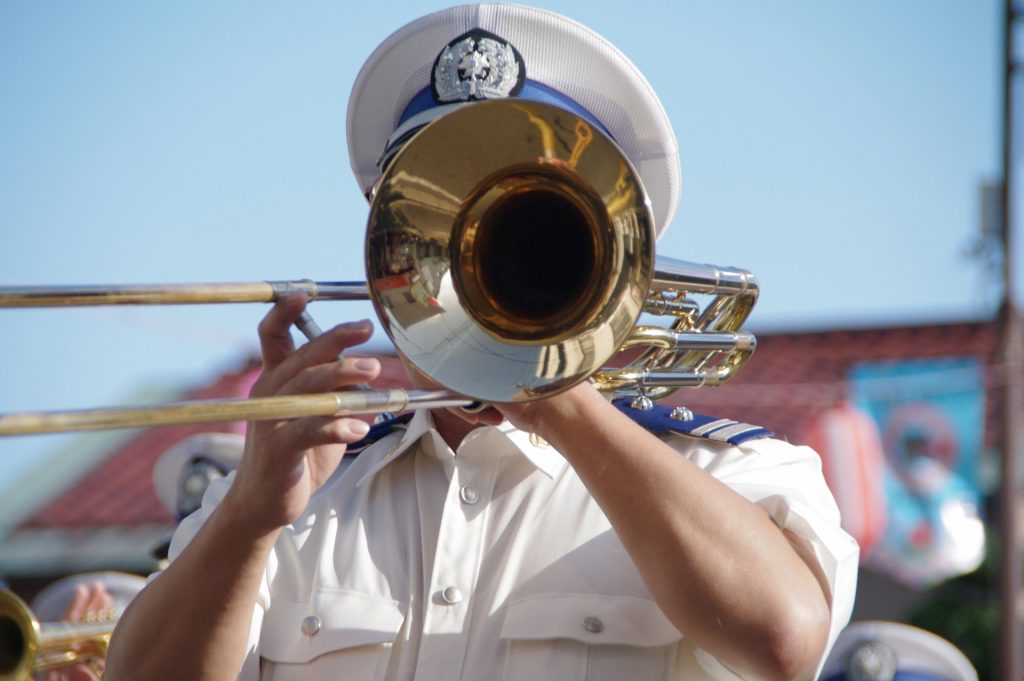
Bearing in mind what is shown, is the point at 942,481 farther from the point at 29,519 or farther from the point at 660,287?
the point at 660,287

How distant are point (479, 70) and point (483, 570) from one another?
0.92 metres

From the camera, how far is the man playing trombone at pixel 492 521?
6.89 ft

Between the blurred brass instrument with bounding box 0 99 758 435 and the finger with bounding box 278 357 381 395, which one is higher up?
the blurred brass instrument with bounding box 0 99 758 435

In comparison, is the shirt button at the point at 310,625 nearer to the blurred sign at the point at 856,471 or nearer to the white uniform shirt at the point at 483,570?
the white uniform shirt at the point at 483,570

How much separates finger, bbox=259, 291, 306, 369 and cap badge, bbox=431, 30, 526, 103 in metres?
0.56

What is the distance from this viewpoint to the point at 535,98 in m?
2.41

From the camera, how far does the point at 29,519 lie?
981cm

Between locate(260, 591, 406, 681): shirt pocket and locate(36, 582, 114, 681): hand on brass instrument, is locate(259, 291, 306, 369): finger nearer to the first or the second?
locate(260, 591, 406, 681): shirt pocket

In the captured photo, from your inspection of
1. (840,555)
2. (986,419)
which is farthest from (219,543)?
(986,419)

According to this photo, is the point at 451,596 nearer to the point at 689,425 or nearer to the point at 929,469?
the point at 689,425

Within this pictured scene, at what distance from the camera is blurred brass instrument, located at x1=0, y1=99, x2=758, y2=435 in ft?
6.73

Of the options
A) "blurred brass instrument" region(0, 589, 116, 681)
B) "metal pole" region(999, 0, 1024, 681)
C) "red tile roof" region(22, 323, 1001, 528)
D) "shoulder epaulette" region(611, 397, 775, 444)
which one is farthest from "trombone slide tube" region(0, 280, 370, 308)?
"metal pole" region(999, 0, 1024, 681)

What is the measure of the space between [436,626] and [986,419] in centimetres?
885

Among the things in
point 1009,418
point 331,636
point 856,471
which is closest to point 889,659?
point 331,636
